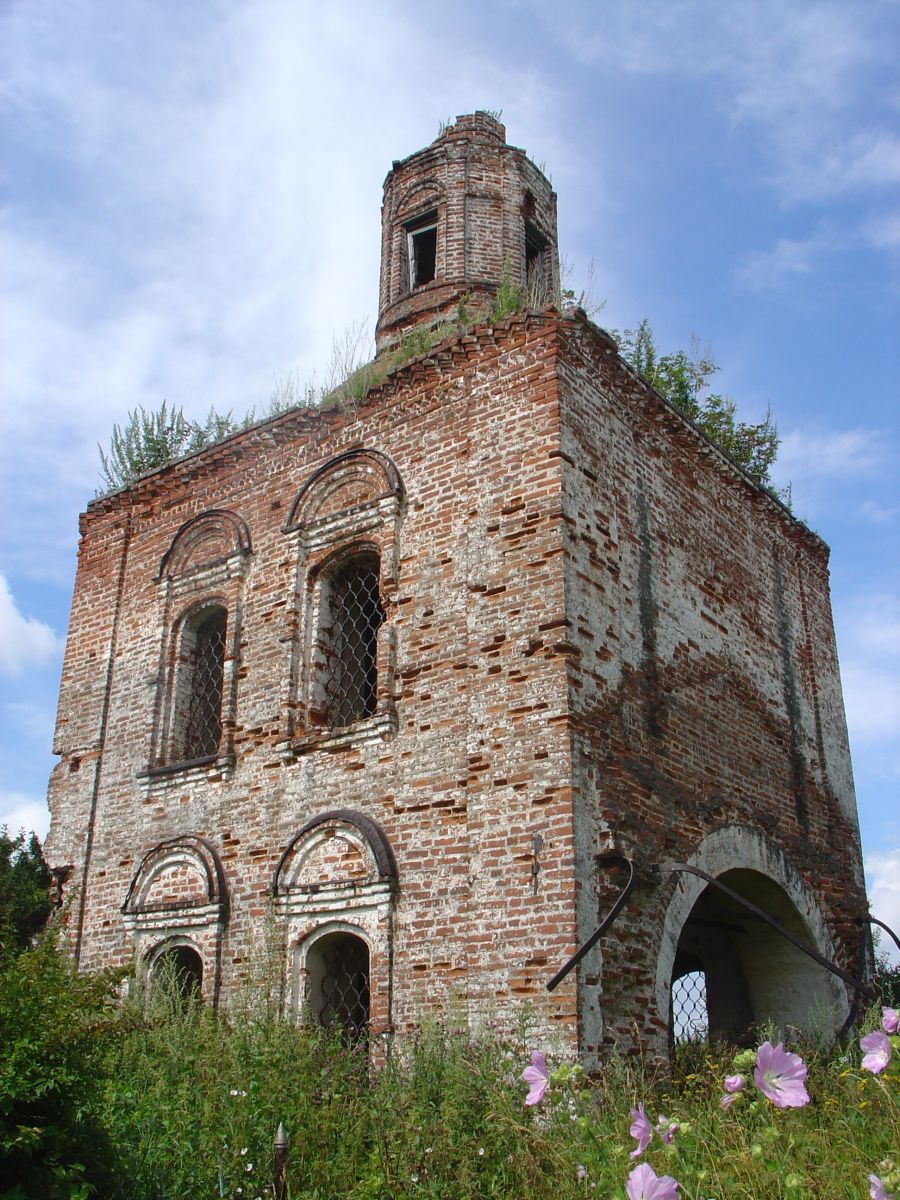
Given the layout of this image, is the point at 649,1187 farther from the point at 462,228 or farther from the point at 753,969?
the point at 462,228

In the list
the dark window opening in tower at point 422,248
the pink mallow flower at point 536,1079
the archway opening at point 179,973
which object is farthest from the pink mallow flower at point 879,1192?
the dark window opening in tower at point 422,248

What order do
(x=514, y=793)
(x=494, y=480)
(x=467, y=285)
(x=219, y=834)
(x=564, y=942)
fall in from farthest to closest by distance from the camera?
(x=467, y=285)
(x=219, y=834)
(x=494, y=480)
(x=514, y=793)
(x=564, y=942)

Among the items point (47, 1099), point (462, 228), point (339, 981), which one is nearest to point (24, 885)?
point (339, 981)

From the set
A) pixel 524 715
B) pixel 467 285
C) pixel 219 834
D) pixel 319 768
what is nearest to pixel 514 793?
pixel 524 715

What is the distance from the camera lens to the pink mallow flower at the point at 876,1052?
9.42 ft

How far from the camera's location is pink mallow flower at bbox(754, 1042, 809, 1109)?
2.93 meters

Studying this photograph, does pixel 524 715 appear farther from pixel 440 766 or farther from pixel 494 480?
pixel 494 480

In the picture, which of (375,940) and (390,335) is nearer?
(375,940)

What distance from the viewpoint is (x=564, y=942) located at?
7.30 metres

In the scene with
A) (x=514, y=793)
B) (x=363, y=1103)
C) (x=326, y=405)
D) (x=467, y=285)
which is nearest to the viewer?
(x=363, y=1103)

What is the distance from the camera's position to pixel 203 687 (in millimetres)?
11242

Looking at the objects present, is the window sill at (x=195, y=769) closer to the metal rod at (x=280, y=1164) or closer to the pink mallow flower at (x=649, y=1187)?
the metal rod at (x=280, y=1164)

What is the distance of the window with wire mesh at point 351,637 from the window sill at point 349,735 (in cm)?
55

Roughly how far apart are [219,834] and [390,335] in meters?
6.45
